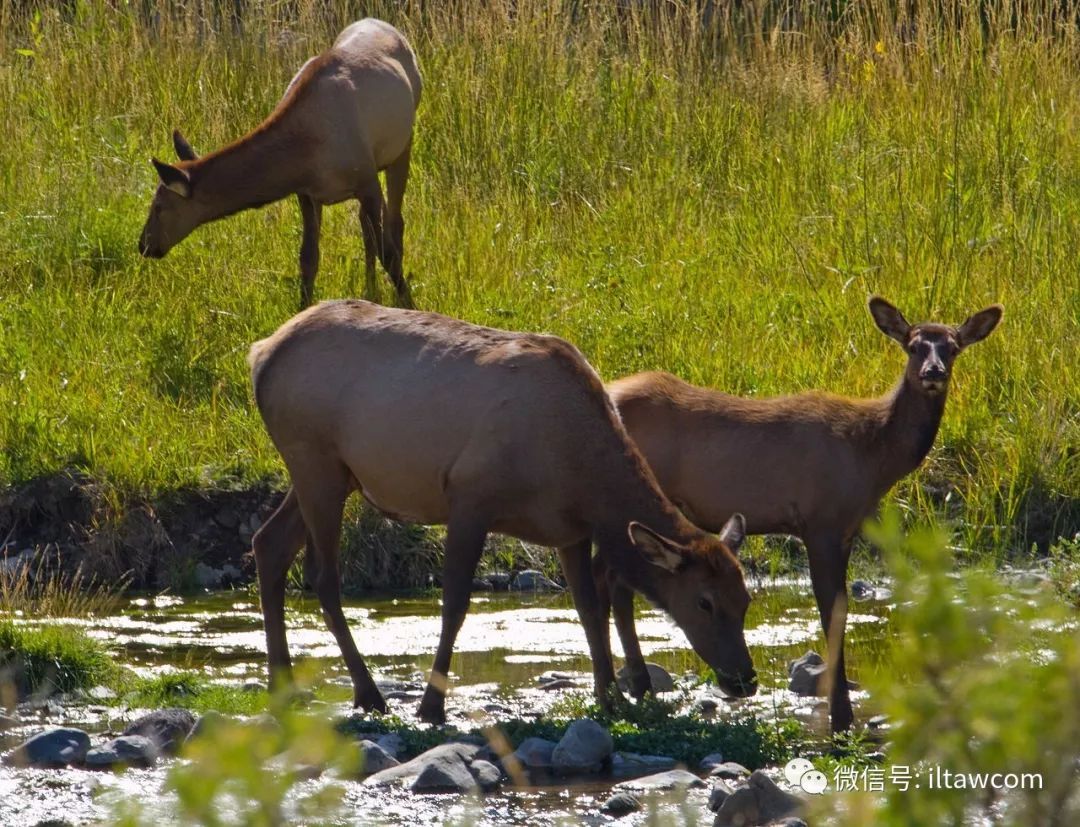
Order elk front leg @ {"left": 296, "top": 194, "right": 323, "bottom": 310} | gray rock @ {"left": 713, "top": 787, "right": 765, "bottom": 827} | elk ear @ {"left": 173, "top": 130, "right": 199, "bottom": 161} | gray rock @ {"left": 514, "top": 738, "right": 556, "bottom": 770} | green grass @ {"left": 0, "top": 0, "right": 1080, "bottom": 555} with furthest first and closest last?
→ 1. elk ear @ {"left": 173, "top": 130, "right": 199, "bottom": 161}
2. elk front leg @ {"left": 296, "top": 194, "right": 323, "bottom": 310}
3. green grass @ {"left": 0, "top": 0, "right": 1080, "bottom": 555}
4. gray rock @ {"left": 514, "top": 738, "right": 556, "bottom": 770}
5. gray rock @ {"left": 713, "top": 787, "right": 765, "bottom": 827}

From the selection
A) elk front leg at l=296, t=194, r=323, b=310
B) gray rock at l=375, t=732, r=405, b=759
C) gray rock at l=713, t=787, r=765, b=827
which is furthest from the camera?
elk front leg at l=296, t=194, r=323, b=310

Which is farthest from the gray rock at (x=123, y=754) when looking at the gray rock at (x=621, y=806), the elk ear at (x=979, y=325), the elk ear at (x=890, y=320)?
the elk ear at (x=979, y=325)

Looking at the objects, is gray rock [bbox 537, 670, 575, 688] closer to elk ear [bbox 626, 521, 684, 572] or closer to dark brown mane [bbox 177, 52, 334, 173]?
elk ear [bbox 626, 521, 684, 572]

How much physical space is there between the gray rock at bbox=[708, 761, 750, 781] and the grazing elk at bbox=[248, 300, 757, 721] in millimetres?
581

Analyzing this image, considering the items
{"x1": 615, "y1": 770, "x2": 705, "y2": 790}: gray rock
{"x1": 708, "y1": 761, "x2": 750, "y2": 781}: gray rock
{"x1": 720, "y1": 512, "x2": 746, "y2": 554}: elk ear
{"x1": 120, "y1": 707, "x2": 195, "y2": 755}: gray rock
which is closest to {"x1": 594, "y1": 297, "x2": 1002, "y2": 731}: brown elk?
{"x1": 720, "y1": 512, "x2": 746, "y2": 554}: elk ear

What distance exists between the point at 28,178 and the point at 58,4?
313cm

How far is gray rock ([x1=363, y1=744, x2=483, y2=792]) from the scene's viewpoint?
21.8ft

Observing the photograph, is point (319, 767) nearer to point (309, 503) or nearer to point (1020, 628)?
point (309, 503)

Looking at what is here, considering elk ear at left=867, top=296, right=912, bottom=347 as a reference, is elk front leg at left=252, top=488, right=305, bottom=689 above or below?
below

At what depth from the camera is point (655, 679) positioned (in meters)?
8.28

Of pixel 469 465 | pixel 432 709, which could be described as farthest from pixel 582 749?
pixel 469 465

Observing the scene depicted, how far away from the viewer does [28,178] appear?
47.0 ft

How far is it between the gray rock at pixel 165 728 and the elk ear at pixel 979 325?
3928mm

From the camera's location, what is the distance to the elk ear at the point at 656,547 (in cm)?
716
